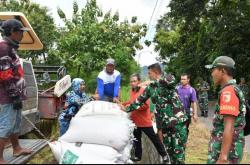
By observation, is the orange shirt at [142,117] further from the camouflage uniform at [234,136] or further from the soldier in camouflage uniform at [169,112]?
the camouflage uniform at [234,136]

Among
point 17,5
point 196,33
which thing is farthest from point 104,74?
point 17,5

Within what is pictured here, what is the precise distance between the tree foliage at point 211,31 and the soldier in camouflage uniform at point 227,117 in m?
22.2

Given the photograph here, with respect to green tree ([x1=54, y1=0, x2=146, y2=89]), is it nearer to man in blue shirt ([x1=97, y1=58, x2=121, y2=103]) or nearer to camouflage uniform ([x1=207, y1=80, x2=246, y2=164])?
man in blue shirt ([x1=97, y1=58, x2=121, y2=103])

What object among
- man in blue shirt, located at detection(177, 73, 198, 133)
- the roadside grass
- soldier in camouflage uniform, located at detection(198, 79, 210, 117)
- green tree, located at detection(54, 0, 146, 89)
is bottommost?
the roadside grass

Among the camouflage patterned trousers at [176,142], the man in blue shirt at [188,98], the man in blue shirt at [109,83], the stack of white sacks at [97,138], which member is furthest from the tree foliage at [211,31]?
the stack of white sacks at [97,138]

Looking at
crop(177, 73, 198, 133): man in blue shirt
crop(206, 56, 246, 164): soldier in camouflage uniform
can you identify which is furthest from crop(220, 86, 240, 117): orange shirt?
crop(177, 73, 198, 133): man in blue shirt

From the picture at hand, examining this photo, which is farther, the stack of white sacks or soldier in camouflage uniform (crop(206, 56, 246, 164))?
the stack of white sacks

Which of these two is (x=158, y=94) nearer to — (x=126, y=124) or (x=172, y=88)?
(x=172, y=88)

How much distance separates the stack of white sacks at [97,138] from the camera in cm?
Result: 572

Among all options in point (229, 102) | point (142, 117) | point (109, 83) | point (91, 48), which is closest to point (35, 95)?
point (109, 83)

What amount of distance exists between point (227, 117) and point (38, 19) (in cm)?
3834

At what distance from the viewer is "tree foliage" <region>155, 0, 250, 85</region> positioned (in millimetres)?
27653

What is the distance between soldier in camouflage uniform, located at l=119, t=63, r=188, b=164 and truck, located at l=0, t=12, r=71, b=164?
183cm

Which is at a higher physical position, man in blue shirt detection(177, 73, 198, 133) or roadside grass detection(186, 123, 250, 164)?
man in blue shirt detection(177, 73, 198, 133)
